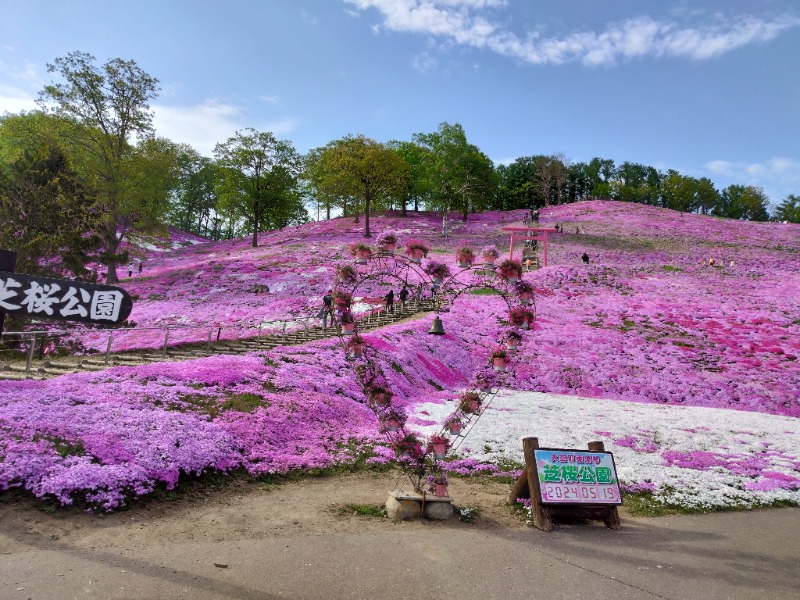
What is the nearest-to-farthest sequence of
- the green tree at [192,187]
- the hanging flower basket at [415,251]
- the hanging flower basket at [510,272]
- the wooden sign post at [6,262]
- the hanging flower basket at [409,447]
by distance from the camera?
1. the hanging flower basket at [409,447]
2. the hanging flower basket at [510,272]
3. the hanging flower basket at [415,251]
4. the wooden sign post at [6,262]
5. the green tree at [192,187]

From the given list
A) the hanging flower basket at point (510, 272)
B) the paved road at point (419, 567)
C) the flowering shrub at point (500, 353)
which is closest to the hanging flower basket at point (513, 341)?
the flowering shrub at point (500, 353)

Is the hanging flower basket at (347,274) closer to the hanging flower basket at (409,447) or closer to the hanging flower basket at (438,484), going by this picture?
the hanging flower basket at (409,447)

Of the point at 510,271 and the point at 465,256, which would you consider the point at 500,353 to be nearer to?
the point at 510,271

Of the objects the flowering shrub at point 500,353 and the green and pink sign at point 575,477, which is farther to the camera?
the flowering shrub at point 500,353

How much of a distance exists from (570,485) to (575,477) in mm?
182

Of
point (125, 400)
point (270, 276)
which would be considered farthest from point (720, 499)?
point (270, 276)

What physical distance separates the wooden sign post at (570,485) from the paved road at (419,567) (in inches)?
13.5

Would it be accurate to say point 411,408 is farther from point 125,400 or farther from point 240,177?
point 240,177

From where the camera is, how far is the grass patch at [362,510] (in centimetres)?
773

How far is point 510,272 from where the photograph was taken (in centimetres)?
888

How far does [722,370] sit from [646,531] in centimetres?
1727

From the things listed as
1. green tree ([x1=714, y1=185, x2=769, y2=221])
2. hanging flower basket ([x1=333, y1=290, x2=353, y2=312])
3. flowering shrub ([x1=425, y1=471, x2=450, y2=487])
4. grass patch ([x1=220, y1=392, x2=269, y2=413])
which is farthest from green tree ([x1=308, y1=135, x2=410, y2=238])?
green tree ([x1=714, y1=185, x2=769, y2=221])

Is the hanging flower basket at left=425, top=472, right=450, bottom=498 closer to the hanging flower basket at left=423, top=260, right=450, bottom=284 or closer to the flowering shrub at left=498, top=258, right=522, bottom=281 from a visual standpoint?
the hanging flower basket at left=423, top=260, right=450, bottom=284

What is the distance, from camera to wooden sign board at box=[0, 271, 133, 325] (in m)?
9.80
